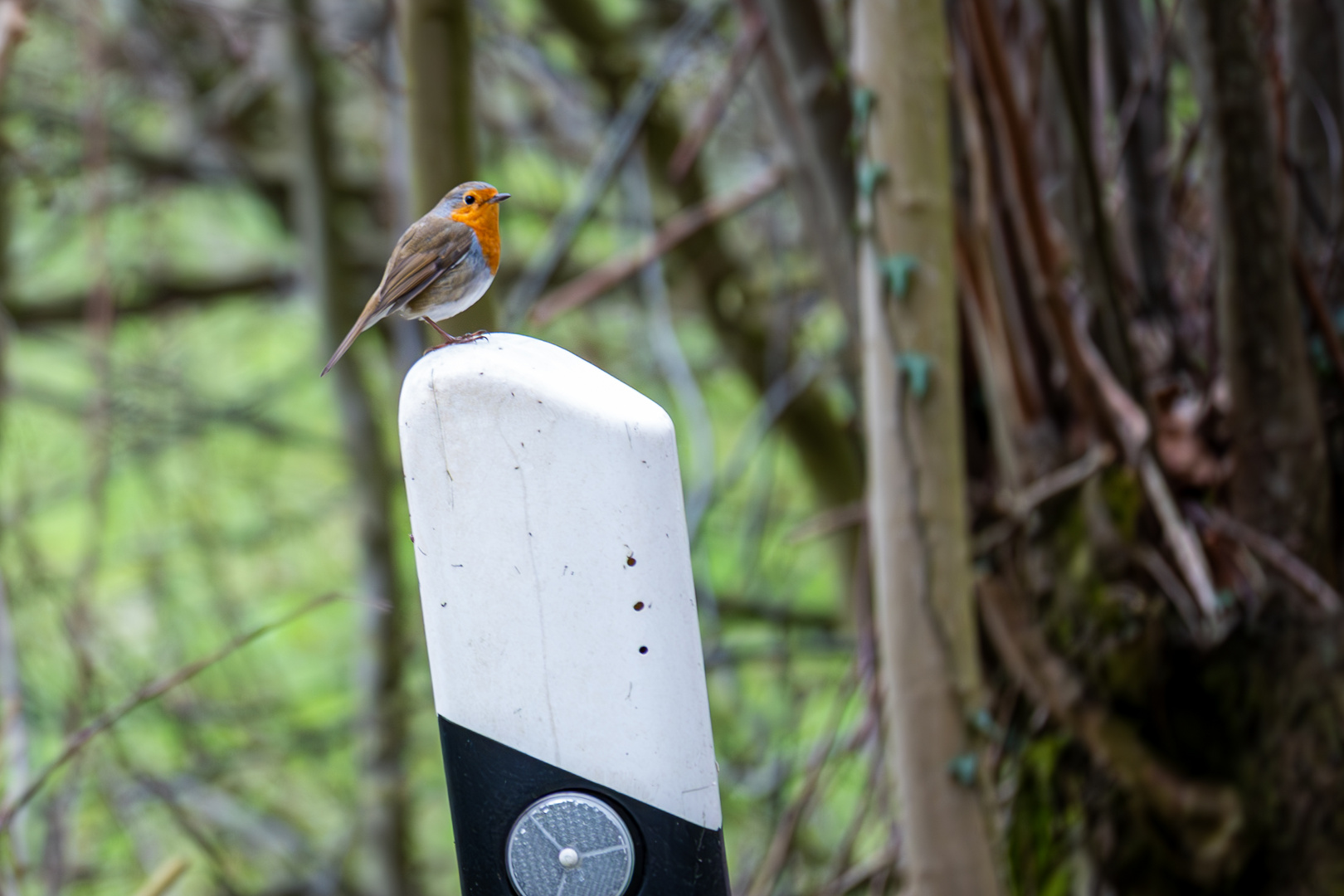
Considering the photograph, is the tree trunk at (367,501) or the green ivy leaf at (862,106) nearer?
the green ivy leaf at (862,106)

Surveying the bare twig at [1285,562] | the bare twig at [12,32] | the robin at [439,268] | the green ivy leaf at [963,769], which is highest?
the bare twig at [12,32]

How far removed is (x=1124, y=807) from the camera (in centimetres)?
263

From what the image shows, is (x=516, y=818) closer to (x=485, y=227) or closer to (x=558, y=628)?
(x=558, y=628)

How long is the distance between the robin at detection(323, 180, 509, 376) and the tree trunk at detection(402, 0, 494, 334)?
39 centimetres

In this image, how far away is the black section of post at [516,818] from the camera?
1074 mm

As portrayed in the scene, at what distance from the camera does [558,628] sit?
3.49ft

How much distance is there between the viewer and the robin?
1.65 metres

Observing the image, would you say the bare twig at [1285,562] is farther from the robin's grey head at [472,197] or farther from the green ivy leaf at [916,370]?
the robin's grey head at [472,197]

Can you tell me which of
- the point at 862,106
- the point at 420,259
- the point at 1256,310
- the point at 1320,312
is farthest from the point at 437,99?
the point at 1320,312

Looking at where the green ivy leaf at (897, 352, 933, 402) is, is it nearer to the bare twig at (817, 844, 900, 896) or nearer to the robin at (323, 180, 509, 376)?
the robin at (323, 180, 509, 376)

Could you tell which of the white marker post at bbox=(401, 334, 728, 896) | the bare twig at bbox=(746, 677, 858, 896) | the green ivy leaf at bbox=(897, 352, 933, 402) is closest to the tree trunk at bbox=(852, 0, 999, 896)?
the green ivy leaf at bbox=(897, 352, 933, 402)

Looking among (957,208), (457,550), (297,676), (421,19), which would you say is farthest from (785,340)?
(297,676)

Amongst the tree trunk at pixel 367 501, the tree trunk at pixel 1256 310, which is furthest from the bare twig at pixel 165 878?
the tree trunk at pixel 367 501

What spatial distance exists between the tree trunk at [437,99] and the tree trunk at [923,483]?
72cm
